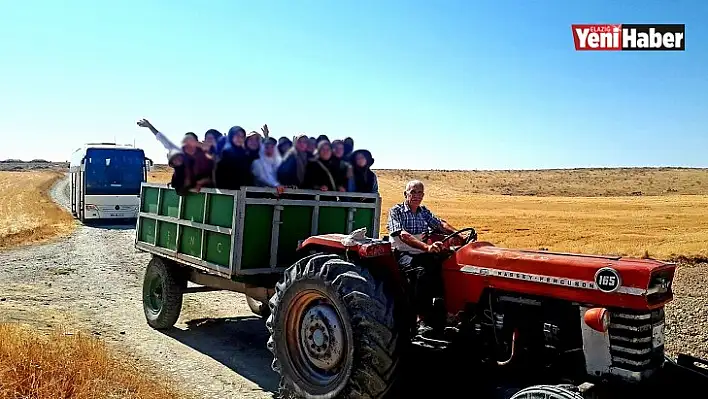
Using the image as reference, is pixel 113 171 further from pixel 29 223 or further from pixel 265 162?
pixel 265 162

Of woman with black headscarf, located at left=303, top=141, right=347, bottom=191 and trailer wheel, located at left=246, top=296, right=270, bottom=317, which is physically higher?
woman with black headscarf, located at left=303, top=141, right=347, bottom=191

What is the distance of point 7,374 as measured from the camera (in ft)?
15.8

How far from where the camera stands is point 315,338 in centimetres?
538

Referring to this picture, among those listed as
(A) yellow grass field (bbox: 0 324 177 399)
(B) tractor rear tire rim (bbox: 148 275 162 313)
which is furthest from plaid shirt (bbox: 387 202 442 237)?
(B) tractor rear tire rim (bbox: 148 275 162 313)

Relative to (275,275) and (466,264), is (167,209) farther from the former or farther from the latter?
(466,264)

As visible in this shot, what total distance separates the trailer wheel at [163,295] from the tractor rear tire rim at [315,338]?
272cm

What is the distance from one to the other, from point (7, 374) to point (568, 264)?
4251 millimetres

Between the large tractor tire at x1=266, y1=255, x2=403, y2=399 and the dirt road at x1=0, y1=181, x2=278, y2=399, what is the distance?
1.89 ft

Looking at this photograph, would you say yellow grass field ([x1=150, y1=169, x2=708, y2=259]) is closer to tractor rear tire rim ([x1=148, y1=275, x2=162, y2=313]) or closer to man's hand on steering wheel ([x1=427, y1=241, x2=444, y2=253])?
man's hand on steering wheel ([x1=427, y1=241, x2=444, y2=253])

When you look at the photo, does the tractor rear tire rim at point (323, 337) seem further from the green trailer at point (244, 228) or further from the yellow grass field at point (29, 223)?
the yellow grass field at point (29, 223)

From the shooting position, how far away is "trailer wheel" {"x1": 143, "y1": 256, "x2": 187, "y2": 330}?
7832 millimetres

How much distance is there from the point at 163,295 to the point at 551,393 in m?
5.40

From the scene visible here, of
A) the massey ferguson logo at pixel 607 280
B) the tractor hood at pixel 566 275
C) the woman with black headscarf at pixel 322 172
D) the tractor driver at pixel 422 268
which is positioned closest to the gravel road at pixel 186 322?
the tractor driver at pixel 422 268

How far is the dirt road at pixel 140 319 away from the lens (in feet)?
20.5
